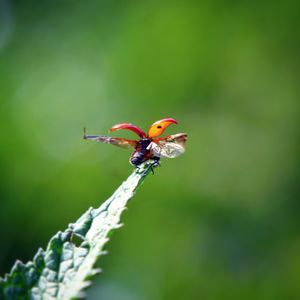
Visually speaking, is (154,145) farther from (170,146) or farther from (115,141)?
(115,141)

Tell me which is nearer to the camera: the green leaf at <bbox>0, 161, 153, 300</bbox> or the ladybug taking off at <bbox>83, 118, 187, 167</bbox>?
the green leaf at <bbox>0, 161, 153, 300</bbox>

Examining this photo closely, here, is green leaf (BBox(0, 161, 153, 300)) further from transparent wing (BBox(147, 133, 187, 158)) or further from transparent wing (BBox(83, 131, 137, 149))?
transparent wing (BBox(147, 133, 187, 158))

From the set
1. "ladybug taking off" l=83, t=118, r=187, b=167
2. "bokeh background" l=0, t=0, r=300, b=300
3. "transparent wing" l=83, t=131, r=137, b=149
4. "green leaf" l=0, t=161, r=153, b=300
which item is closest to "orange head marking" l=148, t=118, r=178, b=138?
"ladybug taking off" l=83, t=118, r=187, b=167

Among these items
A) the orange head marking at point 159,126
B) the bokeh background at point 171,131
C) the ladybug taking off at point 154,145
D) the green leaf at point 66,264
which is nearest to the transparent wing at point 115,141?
the ladybug taking off at point 154,145

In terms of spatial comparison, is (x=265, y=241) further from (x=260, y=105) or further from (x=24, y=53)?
(x=24, y=53)

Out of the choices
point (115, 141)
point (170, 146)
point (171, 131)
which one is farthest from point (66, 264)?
point (171, 131)

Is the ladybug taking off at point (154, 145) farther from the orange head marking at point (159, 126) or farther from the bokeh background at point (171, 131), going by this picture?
the bokeh background at point (171, 131)

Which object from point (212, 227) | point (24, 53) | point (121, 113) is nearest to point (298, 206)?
point (212, 227)
